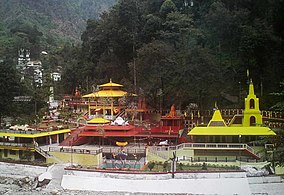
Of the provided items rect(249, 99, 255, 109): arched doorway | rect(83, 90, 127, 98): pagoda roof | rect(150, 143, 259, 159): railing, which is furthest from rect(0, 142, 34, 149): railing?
rect(249, 99, 255, 109): arched doorway

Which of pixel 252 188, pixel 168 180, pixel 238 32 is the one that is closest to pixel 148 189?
pixel 168 180

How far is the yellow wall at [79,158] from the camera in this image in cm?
2320

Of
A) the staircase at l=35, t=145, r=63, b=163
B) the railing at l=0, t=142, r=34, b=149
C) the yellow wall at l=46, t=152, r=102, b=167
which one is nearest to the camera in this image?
the yellow wall at l=46, t=152, r=102, b=167

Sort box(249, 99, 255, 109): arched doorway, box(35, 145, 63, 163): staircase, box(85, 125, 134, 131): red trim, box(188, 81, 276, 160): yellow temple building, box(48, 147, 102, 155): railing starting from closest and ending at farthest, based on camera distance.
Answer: box(188, 81, 276, 160): yellow temple building
box(48, 147, 102, 155): railing
box(35, 145, 63, 163): staircase
box(249, 99, 255, 109): arched doorway
box(85, 125, 134, 131): red trim

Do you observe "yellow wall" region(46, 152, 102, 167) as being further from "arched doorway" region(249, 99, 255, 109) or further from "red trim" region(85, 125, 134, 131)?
"arched doorway" region(249, 99, 255, 109)

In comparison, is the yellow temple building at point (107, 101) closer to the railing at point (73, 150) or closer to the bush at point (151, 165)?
the railing at point (73, 150)

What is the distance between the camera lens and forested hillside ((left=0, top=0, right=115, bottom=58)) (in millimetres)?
66312

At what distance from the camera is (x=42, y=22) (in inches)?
3211

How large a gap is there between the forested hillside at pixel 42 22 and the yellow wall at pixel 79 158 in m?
40.1

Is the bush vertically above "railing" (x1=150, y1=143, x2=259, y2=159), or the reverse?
"railing" (x1=150, y1=143, x2=259, y2=159)

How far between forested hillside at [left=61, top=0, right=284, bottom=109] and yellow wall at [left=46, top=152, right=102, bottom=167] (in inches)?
282

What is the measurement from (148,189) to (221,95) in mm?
10467

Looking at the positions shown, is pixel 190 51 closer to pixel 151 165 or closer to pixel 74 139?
pixel 74 139

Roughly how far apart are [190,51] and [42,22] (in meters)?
58.9
